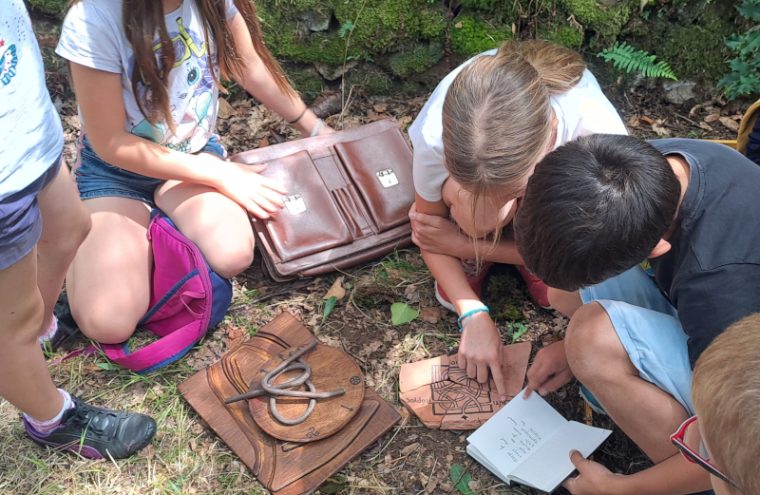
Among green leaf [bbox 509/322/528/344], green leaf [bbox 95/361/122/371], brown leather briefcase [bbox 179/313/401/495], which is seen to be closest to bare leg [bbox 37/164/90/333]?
green leaf [bbox 95/361/122/371]

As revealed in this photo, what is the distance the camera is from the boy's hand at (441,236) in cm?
276

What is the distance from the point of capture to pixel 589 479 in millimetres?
2225

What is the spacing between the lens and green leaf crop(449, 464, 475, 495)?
2414 millimetres

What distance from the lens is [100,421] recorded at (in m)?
2.51

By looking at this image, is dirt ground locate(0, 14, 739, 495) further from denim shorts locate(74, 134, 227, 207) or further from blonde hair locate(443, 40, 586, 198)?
blonde hair locate(443, 40, 586, 198)

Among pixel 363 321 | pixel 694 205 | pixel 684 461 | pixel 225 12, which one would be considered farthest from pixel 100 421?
pixel 694 205

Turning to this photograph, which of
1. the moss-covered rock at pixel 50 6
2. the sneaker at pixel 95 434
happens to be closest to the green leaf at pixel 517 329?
the sneaker at pixel 95 434

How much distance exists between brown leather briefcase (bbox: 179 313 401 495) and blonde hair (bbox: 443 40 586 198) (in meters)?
0.94

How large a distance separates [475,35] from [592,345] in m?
2.05

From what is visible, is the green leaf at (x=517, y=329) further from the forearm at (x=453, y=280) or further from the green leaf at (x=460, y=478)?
the green leaf at (x=460, y=478)

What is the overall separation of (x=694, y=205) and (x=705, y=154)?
0.61 feet

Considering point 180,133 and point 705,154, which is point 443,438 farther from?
point 180,133

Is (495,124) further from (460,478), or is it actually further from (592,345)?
(460,478)

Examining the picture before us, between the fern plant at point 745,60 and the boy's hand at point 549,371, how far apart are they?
5.92 ft
